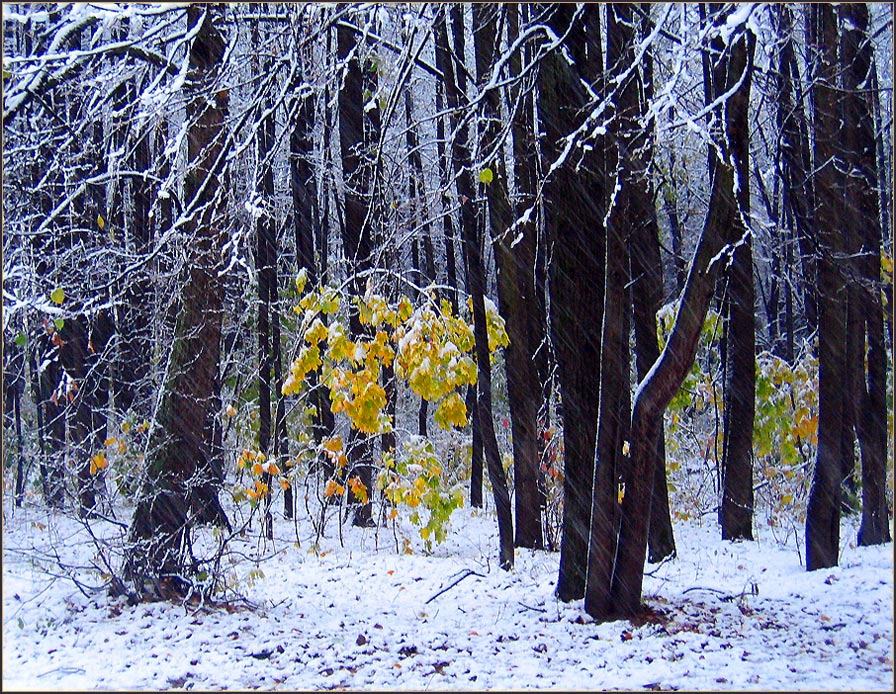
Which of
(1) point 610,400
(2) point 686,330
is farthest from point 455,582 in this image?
(2) point 686,330

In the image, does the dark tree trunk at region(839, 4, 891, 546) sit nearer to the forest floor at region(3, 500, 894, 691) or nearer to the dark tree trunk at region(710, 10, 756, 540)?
the dark tree trunk at region(710, 10, 756, 540)

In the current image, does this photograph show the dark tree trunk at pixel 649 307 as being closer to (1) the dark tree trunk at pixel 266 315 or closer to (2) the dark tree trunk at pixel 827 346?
(2) the dark tree trunk at pixel 827 346

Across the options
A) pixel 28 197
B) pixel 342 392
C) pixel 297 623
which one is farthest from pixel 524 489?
pixel 28 197

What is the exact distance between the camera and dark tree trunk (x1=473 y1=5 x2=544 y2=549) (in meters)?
9.16

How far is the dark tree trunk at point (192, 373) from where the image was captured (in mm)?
6125

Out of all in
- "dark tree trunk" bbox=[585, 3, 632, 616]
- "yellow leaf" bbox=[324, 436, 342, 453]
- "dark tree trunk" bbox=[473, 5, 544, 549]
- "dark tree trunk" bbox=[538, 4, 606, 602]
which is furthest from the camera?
"dark tree trunk" bbox=[473, 5, 544, 549]

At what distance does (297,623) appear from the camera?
5988 millimetres

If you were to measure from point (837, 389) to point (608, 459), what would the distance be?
361 centimetres

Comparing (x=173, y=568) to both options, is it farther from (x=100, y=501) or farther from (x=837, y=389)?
(x=837, y=389)

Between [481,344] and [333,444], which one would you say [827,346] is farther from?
[333,444]

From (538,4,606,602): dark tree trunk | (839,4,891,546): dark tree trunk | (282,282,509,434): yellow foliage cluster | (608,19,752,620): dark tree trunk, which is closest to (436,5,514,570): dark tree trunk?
(282,282,509,434): yellow foliage cluster

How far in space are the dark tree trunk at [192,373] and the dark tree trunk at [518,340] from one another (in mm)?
3510

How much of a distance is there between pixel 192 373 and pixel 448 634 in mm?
3103

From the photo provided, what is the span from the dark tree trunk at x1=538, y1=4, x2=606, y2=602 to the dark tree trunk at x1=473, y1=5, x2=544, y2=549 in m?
2.88
